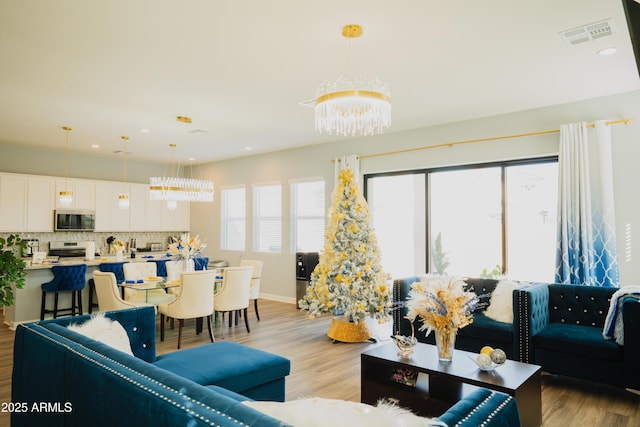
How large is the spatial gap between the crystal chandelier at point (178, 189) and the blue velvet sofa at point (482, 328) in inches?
142

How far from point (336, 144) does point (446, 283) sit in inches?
195

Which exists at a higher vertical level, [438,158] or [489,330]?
[438,158]

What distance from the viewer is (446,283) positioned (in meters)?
2.97

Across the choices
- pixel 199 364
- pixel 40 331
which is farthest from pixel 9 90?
pixel 199 364

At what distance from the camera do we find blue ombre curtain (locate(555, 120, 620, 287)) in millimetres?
4742

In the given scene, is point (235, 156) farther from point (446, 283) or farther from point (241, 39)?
point (446, 283)

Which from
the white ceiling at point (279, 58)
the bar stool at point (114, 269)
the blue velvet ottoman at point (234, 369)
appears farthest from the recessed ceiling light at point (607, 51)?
the bar stool at point (114, 269)

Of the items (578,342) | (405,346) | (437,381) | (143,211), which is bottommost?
(437,381)

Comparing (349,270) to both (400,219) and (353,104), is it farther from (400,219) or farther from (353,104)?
(353,104)

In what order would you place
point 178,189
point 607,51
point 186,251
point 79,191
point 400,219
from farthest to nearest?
point 79,191 → point 400,219 → point 178,189 → point 186,251 → point 607,51

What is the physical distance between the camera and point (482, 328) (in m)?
4.27

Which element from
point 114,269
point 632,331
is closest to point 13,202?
point 114,269

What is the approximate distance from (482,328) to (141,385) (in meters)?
3.65

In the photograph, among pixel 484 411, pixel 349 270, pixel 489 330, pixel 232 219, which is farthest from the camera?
pixel 232 219
